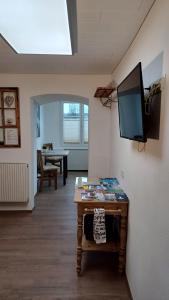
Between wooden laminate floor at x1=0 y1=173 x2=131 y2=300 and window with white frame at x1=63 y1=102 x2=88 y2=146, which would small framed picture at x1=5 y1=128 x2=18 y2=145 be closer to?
wooden laminate floor at x1=0 y1=173 x2=131 y2=300

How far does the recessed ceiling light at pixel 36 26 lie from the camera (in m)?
1.67

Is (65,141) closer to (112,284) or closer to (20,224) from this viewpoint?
(20,224)

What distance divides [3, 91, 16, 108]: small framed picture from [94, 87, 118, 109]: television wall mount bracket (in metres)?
1.41

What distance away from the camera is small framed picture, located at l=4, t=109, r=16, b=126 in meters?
3.93

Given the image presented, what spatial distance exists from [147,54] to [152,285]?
5.51 feet

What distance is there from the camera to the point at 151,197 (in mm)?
1572

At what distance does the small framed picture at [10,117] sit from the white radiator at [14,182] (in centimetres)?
72

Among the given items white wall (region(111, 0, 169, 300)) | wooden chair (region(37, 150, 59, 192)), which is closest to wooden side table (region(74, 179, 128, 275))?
white wall (region(111, 0, 169, 300))

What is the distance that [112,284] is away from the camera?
231 centimetres

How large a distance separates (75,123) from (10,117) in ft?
12.9

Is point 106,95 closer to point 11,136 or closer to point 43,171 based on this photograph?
point 11,136

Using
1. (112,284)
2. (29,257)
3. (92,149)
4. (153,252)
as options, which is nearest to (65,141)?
(92,149)

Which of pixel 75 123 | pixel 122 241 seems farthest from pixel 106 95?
pixel 75 123

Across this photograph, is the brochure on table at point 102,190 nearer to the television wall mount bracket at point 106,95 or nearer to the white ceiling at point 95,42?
the television wall mount bracket at point 106,95
